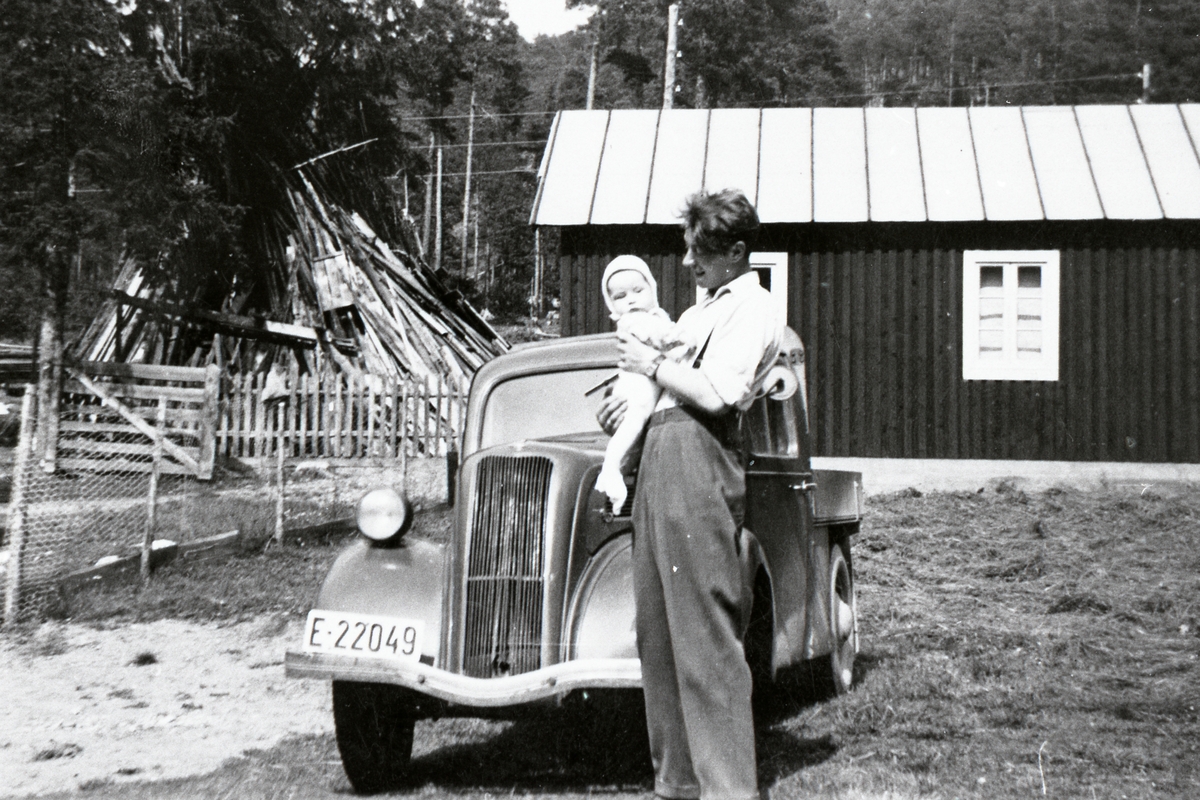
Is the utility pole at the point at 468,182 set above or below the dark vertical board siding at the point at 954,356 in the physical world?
above

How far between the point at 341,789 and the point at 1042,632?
4.49 meters

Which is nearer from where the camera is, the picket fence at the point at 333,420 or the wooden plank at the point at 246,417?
the picket fence at the point at 333,420

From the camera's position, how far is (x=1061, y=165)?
17.0m

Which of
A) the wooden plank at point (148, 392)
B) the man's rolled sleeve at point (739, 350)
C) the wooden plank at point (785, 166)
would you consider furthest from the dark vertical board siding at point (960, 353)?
the man's rolled sleeve at point (739, 350)

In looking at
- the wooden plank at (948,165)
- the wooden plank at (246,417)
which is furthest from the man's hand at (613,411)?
the wooden plank at (246,417)

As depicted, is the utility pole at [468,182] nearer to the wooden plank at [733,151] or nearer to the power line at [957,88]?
the power line at [957,88]

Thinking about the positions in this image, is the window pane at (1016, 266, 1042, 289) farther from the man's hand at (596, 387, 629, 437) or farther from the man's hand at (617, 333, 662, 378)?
the man's hand at (617, 333, 662, 378)

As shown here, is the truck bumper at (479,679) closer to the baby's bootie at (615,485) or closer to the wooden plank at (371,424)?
the baby's bootie at (615,485)

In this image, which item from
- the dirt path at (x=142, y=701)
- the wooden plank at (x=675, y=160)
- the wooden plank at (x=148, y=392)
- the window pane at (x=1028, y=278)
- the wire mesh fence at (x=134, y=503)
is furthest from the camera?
the wooden plank at (x=148, y=392)

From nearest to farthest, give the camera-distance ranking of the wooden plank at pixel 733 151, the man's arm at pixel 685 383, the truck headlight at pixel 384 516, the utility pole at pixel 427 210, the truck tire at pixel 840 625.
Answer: the man's arm at pixel 685 383 → the truck headlight at pixel 384 516 → the truck tire at pixel 840 625 → the wooden plank at pixel 733 151 → the utility pole at pixel 427 210

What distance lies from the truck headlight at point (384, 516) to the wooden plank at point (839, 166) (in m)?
11.7

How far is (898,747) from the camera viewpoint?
5383 mm

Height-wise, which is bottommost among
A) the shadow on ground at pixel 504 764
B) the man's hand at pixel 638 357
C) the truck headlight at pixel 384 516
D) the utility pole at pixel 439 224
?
the shadow on ground at pixel 504 764

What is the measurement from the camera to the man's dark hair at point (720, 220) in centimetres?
418
